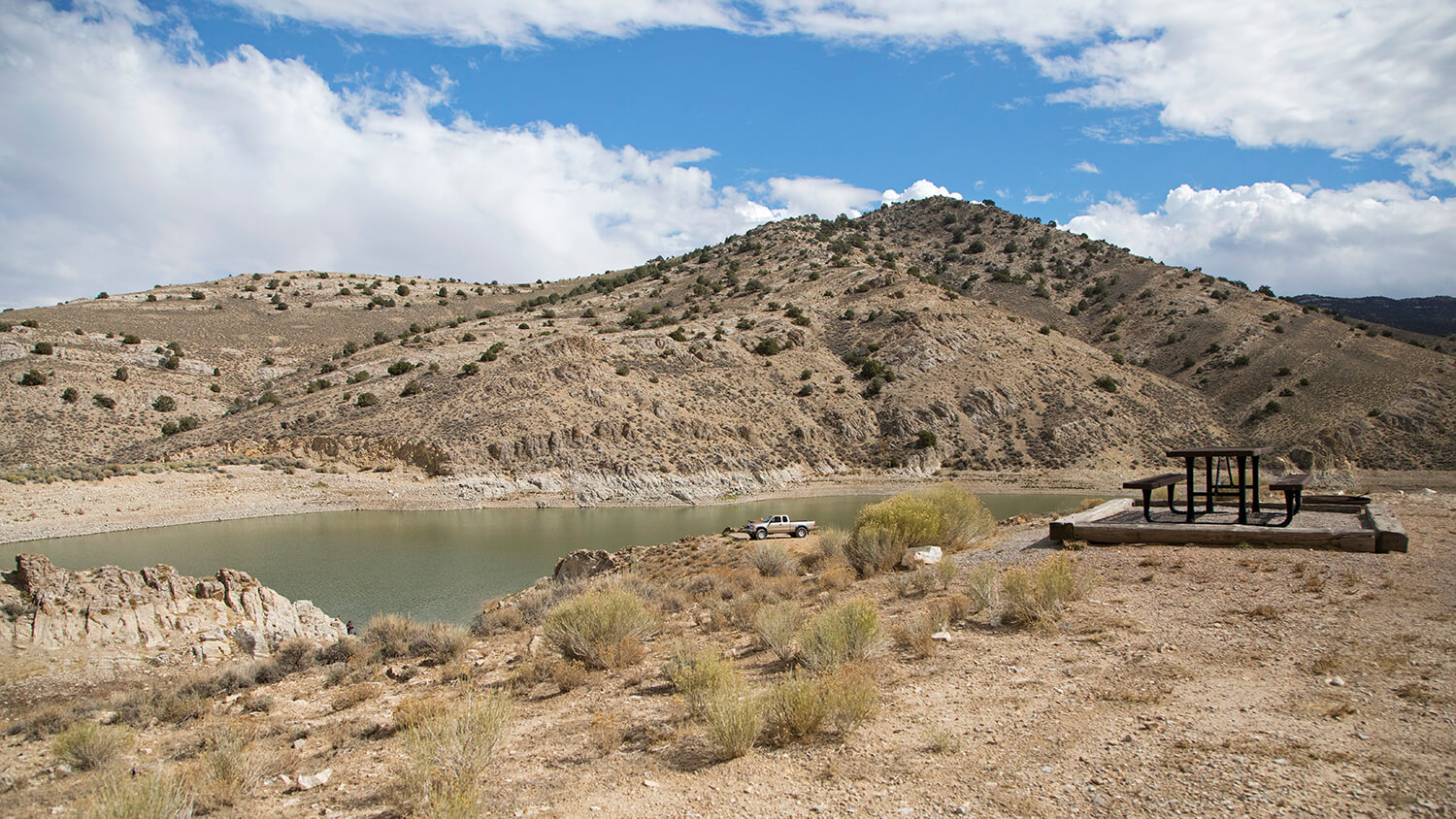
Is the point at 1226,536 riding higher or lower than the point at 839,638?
higher

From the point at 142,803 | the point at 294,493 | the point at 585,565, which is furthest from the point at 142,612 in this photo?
the point at 294,493

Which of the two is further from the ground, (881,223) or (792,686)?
(881,223)

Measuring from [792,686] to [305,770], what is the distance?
448cm

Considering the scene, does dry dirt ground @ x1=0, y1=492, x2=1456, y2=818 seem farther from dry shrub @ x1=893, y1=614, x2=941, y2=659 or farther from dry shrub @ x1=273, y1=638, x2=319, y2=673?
dry shrub @ x1=273, y1=638, x2=319, y2=673

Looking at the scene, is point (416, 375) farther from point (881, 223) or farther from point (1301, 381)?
point (881, 223)

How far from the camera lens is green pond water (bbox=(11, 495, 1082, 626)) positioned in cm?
2098

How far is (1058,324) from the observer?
7550cm

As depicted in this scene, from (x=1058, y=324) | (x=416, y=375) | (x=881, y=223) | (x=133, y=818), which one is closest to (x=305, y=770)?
(x=133, y=818)

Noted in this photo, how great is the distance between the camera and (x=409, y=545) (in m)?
29.4

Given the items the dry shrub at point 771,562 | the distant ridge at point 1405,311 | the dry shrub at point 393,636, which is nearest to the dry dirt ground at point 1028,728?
the dry shrub at point 393,636

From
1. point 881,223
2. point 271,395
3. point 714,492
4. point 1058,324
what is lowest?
point 714,492

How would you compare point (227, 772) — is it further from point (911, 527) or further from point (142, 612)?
point (911, 527)

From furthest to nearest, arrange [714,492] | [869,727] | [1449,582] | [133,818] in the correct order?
[714,492] → [1449,582] → [869,727] → [133,818]

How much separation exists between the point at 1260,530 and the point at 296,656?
16405 mm
